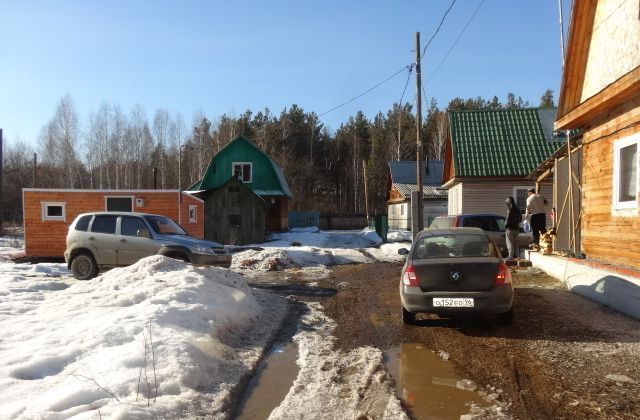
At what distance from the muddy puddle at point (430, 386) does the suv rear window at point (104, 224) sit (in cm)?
829

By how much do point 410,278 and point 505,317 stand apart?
1.55 meters

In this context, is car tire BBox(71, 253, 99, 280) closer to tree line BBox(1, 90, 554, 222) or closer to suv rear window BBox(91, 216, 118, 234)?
suv rear window BBox(91, 216, 118, 234)

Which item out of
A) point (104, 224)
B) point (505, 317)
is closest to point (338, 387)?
point (505, 317)

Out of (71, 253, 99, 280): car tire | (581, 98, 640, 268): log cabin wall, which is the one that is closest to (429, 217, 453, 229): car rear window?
(581, 98, 640, 268): log cabin wall

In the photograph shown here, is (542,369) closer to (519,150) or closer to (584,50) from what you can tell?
(584,50)

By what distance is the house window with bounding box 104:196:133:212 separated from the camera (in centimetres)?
1961

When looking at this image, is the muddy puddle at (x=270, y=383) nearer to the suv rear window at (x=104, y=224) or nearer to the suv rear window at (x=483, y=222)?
the suv rear window at (x=104, y=224)

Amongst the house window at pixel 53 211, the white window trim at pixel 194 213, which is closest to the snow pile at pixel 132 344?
the house window at pixel 53 211

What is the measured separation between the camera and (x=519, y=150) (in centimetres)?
2086

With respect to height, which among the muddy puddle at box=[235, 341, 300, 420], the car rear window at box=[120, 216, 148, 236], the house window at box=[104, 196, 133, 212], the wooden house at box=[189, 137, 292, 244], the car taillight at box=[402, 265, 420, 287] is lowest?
the muddy puddle at box=[235, 341, 300, 420]

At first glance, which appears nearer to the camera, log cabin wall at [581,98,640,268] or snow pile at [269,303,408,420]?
snow pile at [269,303,408,420]

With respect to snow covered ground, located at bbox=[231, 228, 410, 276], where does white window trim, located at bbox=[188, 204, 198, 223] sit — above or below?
above

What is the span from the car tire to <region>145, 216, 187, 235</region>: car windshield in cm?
169

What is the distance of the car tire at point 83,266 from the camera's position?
11.4 meters
